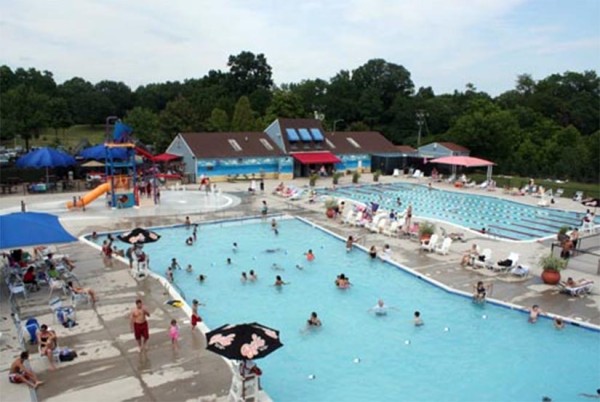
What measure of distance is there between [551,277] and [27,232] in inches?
694

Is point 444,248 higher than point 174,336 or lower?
higher

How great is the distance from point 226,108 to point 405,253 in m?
52.9

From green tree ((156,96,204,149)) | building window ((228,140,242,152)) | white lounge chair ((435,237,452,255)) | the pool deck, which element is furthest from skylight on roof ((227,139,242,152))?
white lounge chair ((435,237,452,255))

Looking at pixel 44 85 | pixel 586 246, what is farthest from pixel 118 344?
pixel 44 85

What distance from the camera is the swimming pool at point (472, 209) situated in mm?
27562

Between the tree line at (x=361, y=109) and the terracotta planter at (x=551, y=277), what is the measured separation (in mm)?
31929

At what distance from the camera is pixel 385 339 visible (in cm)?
1412

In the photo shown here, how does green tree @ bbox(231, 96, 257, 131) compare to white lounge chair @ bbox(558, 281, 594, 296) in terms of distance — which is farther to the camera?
green tree @ bbox(231, 96, 257, 131)

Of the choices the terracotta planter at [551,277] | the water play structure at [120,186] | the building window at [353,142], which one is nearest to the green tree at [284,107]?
the building window at [353,142]

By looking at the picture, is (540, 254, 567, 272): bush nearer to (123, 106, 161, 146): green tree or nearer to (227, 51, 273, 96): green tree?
(123, 106, 161, 146): green tree

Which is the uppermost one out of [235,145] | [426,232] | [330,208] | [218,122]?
[218,122]

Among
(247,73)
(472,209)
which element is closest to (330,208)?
(472,209)

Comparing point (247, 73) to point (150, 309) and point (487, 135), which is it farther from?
point (150, 309)

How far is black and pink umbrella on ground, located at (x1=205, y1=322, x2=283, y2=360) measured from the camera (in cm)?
920
